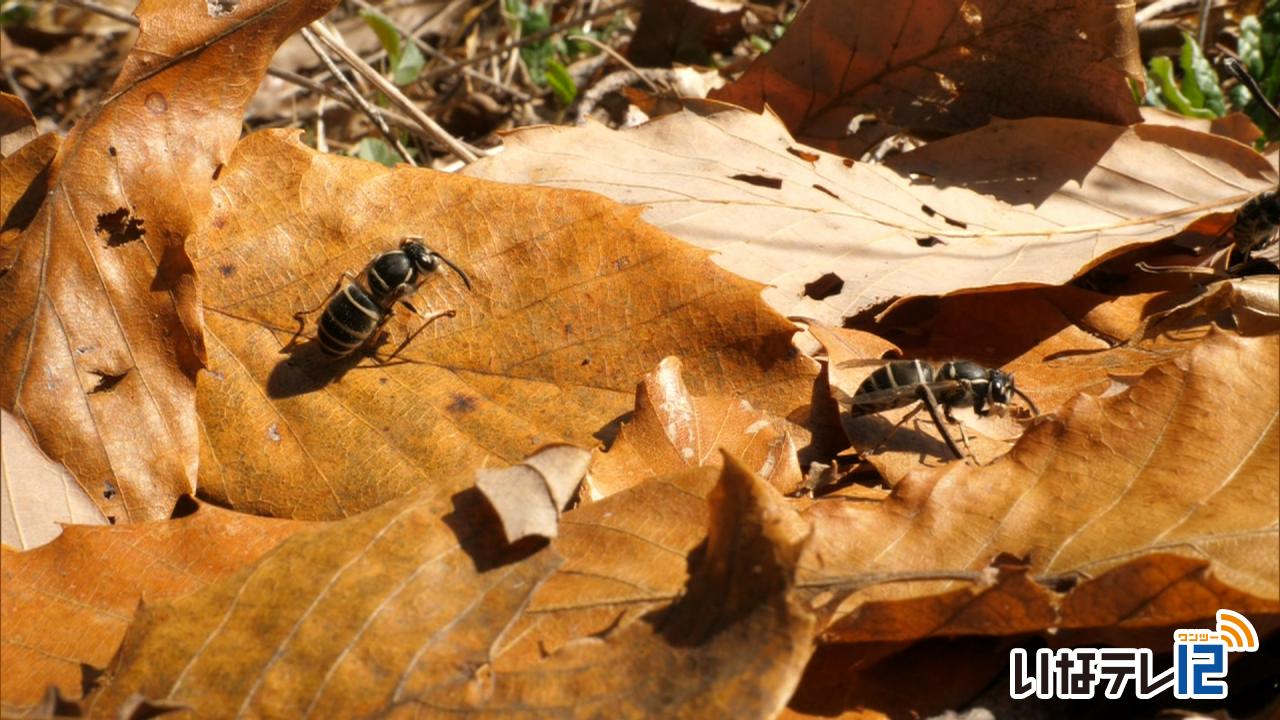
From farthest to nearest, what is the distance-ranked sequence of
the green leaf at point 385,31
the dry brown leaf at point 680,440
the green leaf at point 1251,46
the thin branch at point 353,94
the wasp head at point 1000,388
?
the green leaf at point 385,31 → the green leaf at point 1251,46 → the thin branch at point 353,94 → the wasp head at point 1000,388 → the dry brown leaf at point 680,440

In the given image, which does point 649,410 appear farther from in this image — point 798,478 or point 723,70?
point 723,70

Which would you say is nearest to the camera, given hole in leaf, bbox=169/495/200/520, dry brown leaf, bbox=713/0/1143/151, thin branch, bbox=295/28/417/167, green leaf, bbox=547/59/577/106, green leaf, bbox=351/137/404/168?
hole in leaf, bbox=169/495/200/520

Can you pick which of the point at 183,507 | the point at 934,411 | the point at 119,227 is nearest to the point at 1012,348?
the point at 934,411

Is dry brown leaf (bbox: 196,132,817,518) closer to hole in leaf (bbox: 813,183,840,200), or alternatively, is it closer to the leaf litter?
the leaf litter

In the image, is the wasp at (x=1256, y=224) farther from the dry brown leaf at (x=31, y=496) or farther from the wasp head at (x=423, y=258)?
the dry brown leaf at (x=31, y=496)

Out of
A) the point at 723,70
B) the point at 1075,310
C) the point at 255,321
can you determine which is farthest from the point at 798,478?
the point at 723,70

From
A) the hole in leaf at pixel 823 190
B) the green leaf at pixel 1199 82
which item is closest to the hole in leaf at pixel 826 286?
the hole in leaf at pixel 823 190

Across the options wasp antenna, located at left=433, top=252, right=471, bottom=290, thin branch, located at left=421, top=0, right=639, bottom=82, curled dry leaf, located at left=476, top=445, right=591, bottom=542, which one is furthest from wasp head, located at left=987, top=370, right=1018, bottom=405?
thin branch, located at left=421, top=0, right=639, bottom=82
